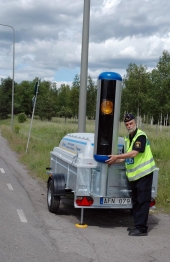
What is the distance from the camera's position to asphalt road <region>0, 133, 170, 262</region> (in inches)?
215

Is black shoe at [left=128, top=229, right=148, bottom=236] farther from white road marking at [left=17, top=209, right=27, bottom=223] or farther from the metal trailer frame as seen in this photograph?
white road marking at [left=17, top=209, right=27, bottom=223]

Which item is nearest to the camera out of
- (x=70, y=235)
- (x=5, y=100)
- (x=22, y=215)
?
(x=70, y=235)

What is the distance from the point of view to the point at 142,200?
671 cm

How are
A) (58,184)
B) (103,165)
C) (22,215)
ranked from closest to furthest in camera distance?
(103,165), (22,215), (58,184)

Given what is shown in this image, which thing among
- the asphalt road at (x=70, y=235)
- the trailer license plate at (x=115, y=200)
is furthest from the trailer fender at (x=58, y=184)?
the trailer license plate at (x=115, y=200)

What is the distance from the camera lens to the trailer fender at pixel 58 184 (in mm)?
7711

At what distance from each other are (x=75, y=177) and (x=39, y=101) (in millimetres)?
75014

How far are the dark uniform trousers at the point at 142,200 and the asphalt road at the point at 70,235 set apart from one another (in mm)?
228

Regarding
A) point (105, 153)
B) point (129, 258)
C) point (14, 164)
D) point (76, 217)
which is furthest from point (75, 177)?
point (14, 164)

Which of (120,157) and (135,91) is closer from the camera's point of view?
(120,157)

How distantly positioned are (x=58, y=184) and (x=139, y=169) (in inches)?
72.6

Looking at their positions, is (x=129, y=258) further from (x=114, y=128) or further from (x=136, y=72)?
(x=136, y=72)

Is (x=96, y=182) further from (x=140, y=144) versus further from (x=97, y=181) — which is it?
(x=140, y=144)

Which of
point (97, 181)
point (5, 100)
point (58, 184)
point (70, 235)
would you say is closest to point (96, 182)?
point (97, 181)
